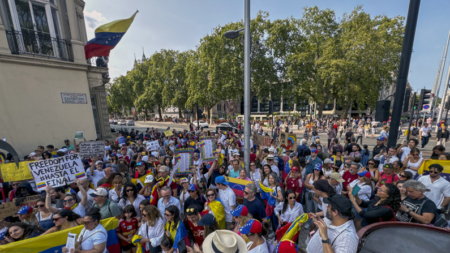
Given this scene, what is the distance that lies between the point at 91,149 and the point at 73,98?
5.93m

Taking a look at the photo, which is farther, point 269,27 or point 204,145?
point 269,27

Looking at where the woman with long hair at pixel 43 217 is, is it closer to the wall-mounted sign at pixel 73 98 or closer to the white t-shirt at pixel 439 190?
the white t-shirt at pixel 439 190

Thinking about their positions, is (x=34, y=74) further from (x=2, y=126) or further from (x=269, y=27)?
(x=269, y=27)

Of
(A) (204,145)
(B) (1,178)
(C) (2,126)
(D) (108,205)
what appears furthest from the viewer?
(C) (2,126)

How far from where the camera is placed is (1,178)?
15.8ft

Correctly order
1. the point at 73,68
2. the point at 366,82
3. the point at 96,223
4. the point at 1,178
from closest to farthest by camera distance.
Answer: the point at 96,223
the point at 1,178
the point at 73,68
the point at 366,82

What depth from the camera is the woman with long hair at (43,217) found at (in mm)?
3281

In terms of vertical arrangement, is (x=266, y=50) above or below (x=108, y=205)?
above

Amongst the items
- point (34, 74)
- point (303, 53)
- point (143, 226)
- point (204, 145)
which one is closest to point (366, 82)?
point (303, 53)

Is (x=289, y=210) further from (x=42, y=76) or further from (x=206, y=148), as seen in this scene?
(x=42, y=76)

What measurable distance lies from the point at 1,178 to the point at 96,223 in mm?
4240

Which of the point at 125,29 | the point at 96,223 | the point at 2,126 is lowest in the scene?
the point at 96,223

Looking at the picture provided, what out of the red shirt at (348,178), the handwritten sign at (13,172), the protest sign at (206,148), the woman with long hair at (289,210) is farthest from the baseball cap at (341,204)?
the handwritten sign at (13,172)

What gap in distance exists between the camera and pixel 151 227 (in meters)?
3.14
